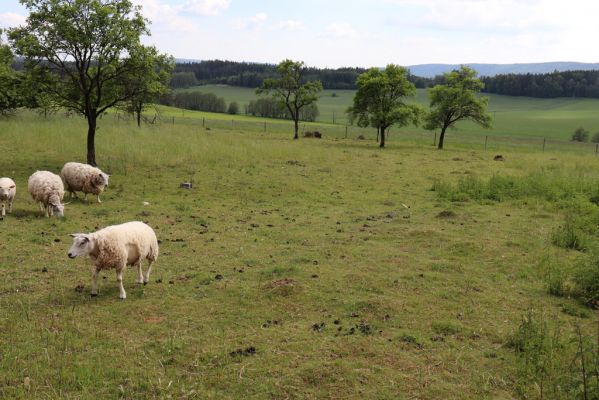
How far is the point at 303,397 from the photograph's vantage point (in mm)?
6266

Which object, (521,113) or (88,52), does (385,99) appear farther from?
(521,113)

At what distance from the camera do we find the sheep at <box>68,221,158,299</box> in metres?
8.89

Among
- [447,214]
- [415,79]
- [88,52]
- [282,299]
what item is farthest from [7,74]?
[415,79]

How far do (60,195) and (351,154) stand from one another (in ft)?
83.3

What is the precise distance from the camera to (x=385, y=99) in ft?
159

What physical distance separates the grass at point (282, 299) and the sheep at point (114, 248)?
54 cm

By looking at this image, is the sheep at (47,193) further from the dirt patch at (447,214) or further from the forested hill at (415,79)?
the forested hill at (415,79)

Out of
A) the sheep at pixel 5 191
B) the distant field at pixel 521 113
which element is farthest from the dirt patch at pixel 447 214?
the distant field at pixel 521 113

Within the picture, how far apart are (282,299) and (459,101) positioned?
41.8 metres

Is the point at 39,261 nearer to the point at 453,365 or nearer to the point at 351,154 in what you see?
the point at 453,365

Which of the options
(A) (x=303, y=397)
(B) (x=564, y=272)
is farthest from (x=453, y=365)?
(B) (x=564, y=272)

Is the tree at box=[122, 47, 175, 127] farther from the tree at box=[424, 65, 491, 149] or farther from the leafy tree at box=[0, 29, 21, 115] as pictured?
the tree at box=[424, 65, 491, 149]

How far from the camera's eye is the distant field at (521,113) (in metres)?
89.0

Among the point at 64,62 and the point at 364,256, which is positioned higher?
the point at 64,62
